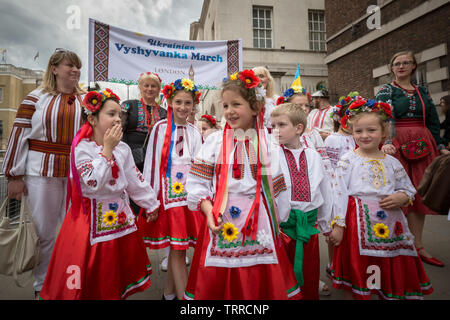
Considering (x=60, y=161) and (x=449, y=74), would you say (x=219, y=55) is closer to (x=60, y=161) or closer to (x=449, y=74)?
(x=60, y=161)

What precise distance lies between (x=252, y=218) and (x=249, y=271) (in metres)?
0.32

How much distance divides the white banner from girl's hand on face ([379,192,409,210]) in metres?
2.54

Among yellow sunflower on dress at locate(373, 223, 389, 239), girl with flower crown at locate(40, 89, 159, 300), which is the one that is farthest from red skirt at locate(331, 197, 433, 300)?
girl with flower crown at locate(40, 89, 159, 300)

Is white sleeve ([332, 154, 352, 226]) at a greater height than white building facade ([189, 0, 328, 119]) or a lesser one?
lesser

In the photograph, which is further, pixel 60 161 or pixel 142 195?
pixel 60 161

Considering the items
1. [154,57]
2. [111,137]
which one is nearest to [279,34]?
[154,57]

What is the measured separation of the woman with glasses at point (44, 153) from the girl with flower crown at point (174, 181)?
30.4 inches

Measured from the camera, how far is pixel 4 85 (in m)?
32.3

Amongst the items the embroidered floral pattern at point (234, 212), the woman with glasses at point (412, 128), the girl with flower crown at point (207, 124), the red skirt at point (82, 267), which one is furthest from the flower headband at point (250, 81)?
the girl with flower crown at point (207, 124)

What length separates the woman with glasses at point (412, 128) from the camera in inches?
126

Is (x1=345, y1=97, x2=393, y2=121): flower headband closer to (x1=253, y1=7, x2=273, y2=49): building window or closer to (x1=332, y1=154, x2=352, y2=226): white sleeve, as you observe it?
(x1=332, y1=154, x2=352, y2=226): white sleeve

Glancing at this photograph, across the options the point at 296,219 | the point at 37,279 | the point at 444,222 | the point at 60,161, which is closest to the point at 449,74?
the point at 444,222

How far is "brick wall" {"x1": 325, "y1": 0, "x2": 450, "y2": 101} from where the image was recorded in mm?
7168

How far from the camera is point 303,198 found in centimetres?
211
